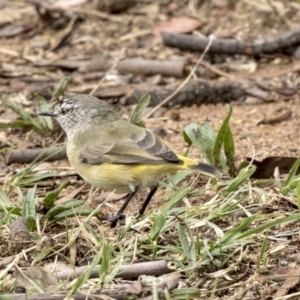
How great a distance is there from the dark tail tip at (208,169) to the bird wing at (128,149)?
0.47ft

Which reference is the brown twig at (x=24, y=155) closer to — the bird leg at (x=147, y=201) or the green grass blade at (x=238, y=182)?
the bird leg at (x=147, y=201)

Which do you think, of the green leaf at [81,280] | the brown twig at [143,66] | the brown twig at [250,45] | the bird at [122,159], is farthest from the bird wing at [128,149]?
the brown twig at [250,45]

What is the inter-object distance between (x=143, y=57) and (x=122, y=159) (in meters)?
3.39

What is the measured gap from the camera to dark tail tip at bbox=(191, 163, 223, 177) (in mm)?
5113

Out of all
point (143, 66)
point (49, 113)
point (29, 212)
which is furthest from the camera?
point (143, 66)

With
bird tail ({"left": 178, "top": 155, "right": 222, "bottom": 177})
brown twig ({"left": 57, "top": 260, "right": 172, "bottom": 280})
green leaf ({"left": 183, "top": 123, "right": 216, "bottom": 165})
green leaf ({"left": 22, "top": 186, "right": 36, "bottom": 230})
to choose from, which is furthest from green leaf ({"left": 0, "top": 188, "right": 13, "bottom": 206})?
green leaf ({"left": 183, "top": 123, "right": 216, "bottom": 165})

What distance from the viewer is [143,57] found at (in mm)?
8680

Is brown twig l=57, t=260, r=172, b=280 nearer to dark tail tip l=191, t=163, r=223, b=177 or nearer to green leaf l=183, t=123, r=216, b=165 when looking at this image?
dark tail tip l=191, t=163, r=223, b=177

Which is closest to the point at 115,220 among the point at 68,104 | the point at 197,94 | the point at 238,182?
the point at 238,182

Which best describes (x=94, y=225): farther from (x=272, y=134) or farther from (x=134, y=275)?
(x=272, y=134)

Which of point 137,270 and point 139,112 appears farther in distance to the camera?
point 139,112

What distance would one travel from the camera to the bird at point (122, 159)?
5289 mm

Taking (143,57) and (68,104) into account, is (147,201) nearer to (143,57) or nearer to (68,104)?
(68,104)

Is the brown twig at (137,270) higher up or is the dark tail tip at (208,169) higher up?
the brown twig at (137,270)
